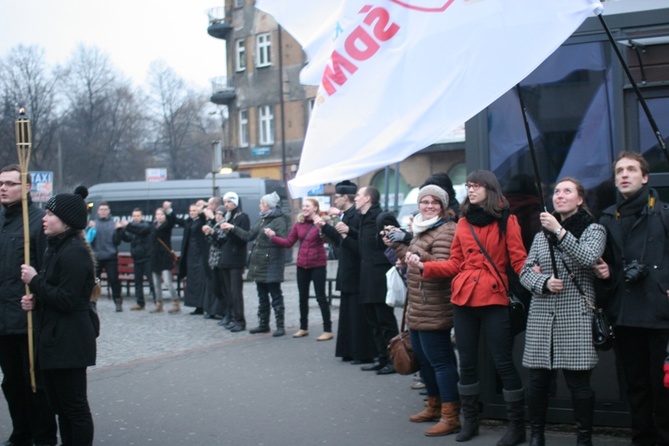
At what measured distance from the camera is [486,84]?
4.60 metres

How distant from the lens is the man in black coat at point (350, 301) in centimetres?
1020

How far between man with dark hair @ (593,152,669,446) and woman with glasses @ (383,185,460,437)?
143cm

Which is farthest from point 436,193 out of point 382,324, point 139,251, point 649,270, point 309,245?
point 139,251

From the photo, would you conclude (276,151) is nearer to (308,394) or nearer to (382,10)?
(308,394)

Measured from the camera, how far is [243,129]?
52969 mm

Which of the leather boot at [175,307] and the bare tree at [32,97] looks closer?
the leather boot at [175,307]

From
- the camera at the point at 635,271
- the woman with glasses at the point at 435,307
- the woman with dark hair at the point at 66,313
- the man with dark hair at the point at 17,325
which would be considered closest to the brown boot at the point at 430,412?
the woman with glasses at the point at 435,307

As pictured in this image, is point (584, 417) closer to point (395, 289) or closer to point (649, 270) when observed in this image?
point (649, 270)

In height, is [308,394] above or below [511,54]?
below

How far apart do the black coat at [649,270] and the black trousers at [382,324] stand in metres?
3.85

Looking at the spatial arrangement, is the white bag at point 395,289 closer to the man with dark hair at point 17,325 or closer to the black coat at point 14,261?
the man with dark hair at point 17,325

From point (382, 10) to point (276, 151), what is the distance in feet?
150

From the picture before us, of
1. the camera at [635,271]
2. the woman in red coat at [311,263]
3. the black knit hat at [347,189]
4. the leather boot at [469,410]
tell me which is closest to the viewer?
the camera at [635,271]

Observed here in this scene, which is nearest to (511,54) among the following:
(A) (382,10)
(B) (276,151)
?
(A) (382,10)
